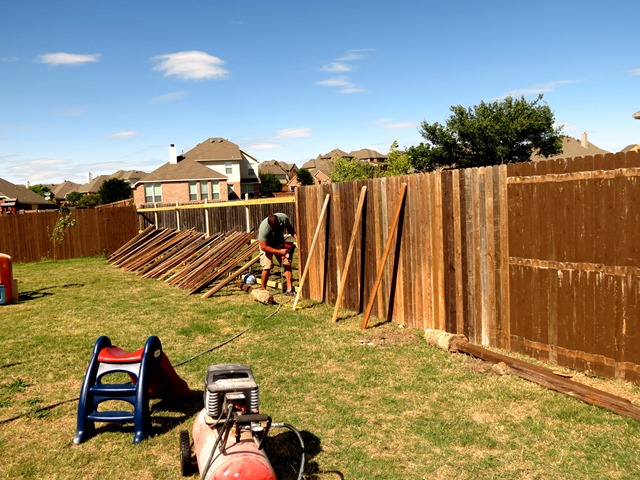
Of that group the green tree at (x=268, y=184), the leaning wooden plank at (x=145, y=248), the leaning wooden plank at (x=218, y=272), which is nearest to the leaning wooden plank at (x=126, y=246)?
the leaning wooden plank at (x=145, y=248)

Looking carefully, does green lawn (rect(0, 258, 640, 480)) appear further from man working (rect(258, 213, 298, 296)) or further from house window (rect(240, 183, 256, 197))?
house window (rect(240, 183, 256, 197))

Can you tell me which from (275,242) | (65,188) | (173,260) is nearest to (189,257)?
(173,260)

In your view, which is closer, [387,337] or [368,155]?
[387,337]

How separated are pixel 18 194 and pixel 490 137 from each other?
51.6 m

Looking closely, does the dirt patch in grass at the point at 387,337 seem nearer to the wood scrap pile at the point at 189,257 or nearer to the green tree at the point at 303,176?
the wood scrap pile at the point at 189,257

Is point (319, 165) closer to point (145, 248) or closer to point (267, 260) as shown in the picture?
point (145, 248)

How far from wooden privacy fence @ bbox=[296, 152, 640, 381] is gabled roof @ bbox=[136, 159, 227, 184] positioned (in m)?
45.1

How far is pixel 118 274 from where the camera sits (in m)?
17.1

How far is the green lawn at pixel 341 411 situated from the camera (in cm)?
422

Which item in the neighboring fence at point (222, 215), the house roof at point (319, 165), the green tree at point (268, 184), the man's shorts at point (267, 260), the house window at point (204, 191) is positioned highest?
the house roof at point (319, 165)

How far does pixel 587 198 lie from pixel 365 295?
176 inches

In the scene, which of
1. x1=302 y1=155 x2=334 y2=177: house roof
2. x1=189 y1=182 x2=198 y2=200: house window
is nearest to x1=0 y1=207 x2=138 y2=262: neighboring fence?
x1=189 y1=182 x2=198 y2=200: house window

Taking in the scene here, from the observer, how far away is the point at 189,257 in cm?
1639

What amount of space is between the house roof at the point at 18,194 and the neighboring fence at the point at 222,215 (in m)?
34.3
